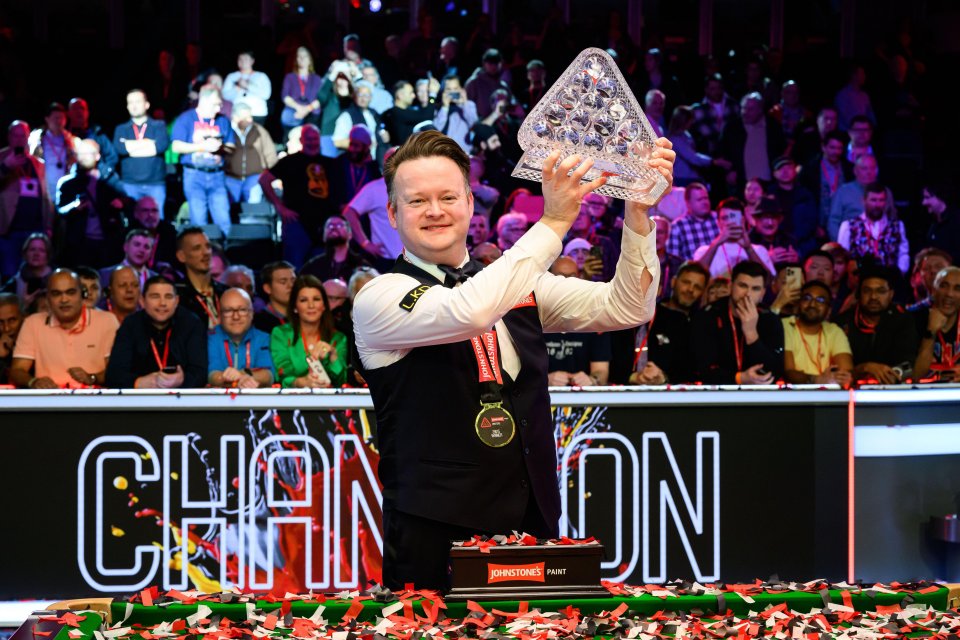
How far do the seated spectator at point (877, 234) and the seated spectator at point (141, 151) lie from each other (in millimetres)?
5343

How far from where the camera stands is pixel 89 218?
864cm

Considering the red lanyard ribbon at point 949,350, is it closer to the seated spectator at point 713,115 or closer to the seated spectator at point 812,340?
the seated spectator at point 812,340

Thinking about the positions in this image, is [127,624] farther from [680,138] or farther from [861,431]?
[680,138]

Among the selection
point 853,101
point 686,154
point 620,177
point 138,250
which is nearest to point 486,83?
point 686,154

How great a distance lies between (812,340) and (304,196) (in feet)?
13.4

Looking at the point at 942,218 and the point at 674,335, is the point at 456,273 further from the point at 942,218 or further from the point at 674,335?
the point at 942,218

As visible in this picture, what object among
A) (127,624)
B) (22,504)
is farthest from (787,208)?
(127,624)

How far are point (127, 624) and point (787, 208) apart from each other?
26.1 feet

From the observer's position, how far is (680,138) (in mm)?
9727

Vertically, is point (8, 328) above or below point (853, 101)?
below

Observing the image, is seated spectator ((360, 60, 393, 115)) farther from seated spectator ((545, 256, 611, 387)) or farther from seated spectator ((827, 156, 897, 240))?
seated spectator ((545, 256, 611, 387))

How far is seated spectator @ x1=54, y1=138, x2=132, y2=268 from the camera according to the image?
28.1ft

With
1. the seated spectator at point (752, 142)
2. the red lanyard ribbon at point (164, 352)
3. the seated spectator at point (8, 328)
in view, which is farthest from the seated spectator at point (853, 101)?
the seated spectator at point (8, 328)

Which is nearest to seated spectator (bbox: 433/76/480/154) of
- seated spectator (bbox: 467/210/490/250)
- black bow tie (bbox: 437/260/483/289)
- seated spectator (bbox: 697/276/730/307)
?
seated spectator (bbox: 467/210/490/250)
